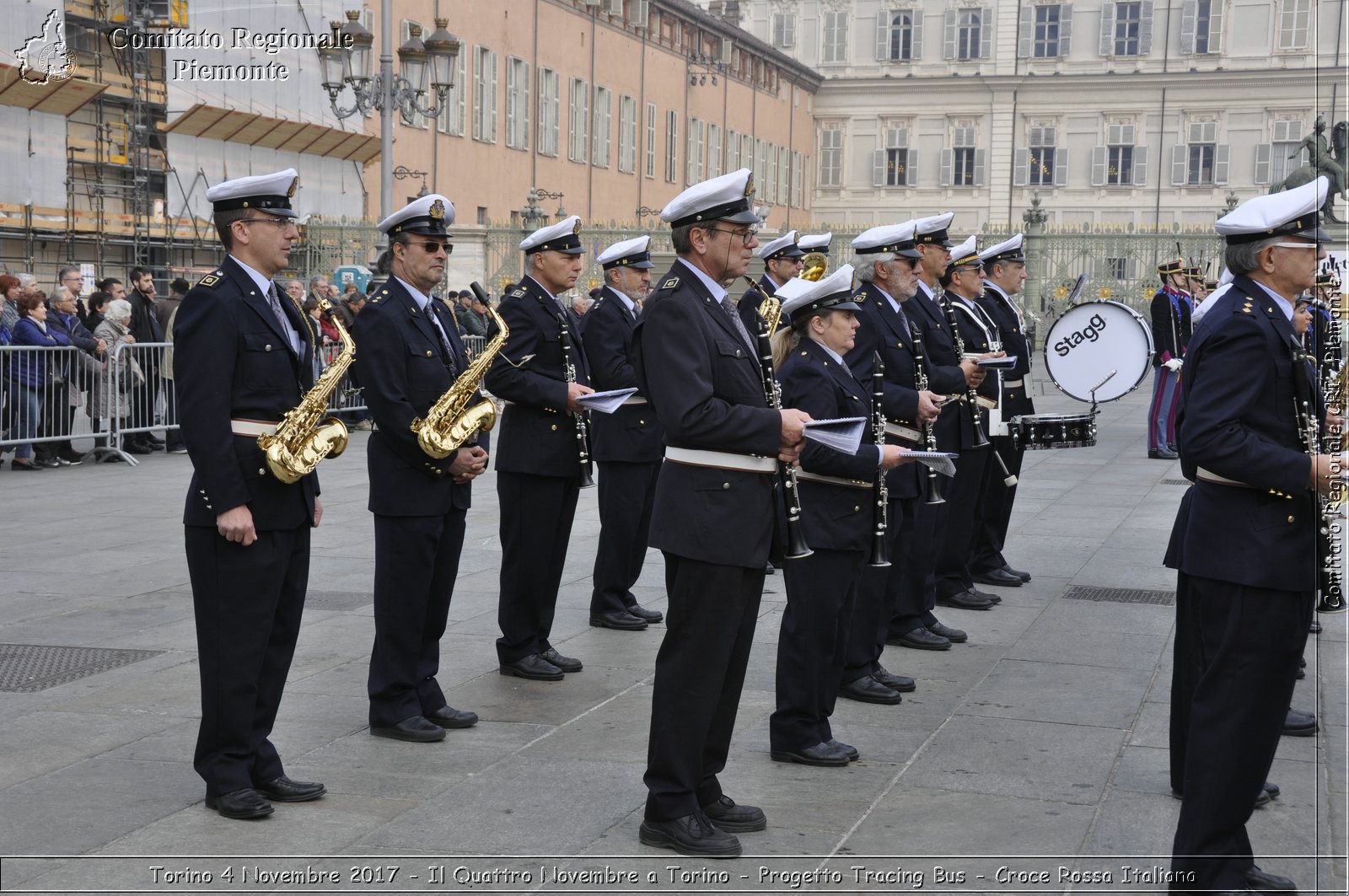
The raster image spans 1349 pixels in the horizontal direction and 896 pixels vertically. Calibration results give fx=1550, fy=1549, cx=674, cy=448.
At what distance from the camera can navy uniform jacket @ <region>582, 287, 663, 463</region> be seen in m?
8.32

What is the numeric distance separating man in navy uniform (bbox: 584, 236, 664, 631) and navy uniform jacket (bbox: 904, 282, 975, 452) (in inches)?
59.5

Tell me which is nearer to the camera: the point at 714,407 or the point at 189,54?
the point at 714,407

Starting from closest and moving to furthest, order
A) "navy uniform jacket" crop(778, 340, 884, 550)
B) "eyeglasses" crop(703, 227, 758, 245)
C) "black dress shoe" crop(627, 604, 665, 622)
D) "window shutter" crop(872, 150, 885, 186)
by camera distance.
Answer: "eyeglasses" crop(703, 227, 758, 245) → "navy uniform jacket" crop(778, 340, 884, 550) → "black dress shoe" crop(627, 604, 665, 622) → "window shutter" crop(872, 150, 885, 186)

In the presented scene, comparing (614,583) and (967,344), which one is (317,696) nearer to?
(614,583)

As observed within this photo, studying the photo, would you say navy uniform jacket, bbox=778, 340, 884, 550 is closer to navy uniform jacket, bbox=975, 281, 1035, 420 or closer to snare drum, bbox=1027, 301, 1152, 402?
navy uniform jacket, bbox=975, 281, 1035, 420

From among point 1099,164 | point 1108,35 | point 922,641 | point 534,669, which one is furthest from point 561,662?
point 1108,35

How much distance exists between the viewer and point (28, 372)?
592 inches

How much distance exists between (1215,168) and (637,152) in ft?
80.9

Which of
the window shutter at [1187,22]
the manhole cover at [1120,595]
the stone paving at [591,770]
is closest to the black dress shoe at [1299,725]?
the stone paving at [591,770]

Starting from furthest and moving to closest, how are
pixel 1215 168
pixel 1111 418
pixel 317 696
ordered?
pixel 1215 168 < pixel 1111 418 < pixel 317 696

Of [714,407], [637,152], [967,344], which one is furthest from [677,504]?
[637,152]

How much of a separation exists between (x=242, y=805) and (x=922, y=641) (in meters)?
3.95

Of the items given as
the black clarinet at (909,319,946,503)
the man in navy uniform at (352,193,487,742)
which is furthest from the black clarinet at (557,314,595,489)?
the black clarinet at (909,319,946,503)

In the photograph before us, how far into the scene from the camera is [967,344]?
8852 millimetres
